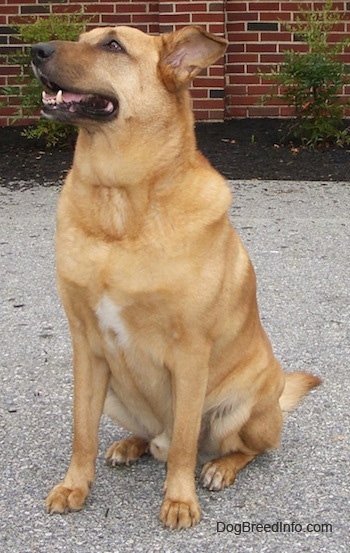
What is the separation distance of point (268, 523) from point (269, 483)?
1.05 ft

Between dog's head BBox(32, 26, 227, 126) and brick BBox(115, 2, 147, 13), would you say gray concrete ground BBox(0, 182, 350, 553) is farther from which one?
brick BBox(115, 2, 147, 13)

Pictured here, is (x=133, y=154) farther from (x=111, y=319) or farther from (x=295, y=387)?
(x=295, y=387)

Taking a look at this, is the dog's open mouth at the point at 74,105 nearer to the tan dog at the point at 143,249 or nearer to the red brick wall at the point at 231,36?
the tan dog at the point at 143,249

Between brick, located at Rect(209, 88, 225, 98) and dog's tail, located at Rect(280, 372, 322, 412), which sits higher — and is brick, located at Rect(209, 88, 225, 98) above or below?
above

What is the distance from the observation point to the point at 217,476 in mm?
3711

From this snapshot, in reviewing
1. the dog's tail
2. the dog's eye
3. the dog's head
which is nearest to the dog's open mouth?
the dog's head

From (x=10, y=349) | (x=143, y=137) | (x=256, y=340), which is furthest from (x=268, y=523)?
(x=10, y=349)

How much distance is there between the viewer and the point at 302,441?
4.14 m

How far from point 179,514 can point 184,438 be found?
27 cm

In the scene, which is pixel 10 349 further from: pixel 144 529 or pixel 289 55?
pixel 289 55

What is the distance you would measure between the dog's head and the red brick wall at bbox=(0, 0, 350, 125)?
20.6 feet

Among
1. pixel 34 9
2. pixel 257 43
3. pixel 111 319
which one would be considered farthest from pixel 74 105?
pixel 34 9

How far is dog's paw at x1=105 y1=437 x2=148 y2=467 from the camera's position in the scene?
3.91 metres

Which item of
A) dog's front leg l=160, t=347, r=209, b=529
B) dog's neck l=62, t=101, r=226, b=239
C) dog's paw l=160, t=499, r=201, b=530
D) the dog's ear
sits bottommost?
dog's paw l=160, t=499, r=201, b=530
